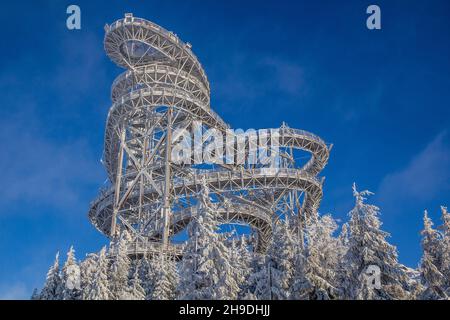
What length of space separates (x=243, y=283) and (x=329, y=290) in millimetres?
7142

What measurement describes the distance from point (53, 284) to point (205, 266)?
1381 centimetres

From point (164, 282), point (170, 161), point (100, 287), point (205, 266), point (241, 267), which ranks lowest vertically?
point (100, 287)

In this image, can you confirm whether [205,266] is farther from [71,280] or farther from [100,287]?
[71,280]

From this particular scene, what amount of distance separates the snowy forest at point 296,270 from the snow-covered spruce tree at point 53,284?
0.22 ft

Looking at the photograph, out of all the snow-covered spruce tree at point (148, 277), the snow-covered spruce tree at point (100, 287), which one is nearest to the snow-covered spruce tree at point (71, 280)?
the snow-covered spruce tree at point (100, 287)

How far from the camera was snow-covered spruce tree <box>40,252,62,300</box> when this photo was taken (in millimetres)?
30641

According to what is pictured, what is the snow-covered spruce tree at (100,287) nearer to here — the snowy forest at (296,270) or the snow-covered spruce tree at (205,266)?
the snowy forest at (296,270)

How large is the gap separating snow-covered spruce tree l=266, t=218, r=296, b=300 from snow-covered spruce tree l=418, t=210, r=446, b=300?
8.15 meters

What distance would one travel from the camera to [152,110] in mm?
56250

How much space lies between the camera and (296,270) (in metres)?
25.2

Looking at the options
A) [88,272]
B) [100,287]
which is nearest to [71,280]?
[88,272]

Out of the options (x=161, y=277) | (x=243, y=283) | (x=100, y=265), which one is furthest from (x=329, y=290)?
(x=100, y=265)

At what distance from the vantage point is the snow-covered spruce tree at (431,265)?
26.9 m
